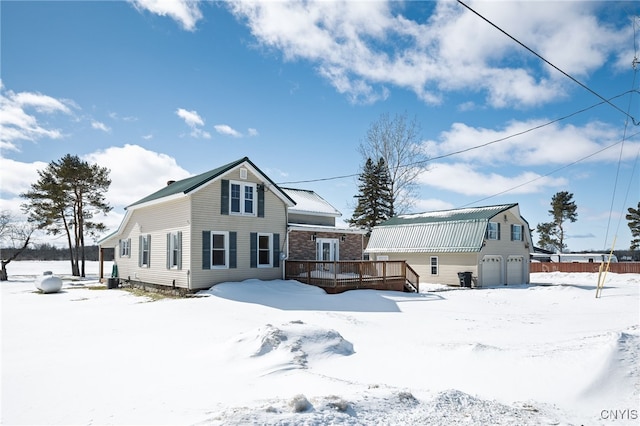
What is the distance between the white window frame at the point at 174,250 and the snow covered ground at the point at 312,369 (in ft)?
16.3

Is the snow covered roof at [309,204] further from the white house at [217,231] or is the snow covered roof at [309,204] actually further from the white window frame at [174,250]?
the white window frame at [174,250]

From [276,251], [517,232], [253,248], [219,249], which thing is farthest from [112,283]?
[517,232]

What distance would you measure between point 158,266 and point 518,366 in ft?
57.2

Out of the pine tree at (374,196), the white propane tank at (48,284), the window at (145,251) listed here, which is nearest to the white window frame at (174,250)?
the window at (145,251)

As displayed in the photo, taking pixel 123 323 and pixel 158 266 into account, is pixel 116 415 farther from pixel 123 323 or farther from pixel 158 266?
pixel 158 266

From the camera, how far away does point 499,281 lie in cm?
2730

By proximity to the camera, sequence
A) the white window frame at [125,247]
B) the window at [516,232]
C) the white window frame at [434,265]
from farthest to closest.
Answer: the window at [516,232] → the white window frame at [434,265] → the white window frame at [125,247]

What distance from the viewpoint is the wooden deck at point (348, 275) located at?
1903cm

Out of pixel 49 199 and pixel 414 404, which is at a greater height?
pixel 49 199

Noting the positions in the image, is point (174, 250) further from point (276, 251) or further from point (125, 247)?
point (125, 247)

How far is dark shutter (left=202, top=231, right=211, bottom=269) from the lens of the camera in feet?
58.5

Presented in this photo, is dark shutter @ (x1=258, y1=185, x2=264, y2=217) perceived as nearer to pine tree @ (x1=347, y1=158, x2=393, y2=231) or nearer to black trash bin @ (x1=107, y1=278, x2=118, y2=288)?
black trash bin @ (x1=107, y1=278, x2=118, y2=288)

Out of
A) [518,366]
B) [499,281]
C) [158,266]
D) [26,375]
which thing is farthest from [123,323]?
[499,281]

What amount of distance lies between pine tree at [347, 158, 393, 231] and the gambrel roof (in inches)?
234
